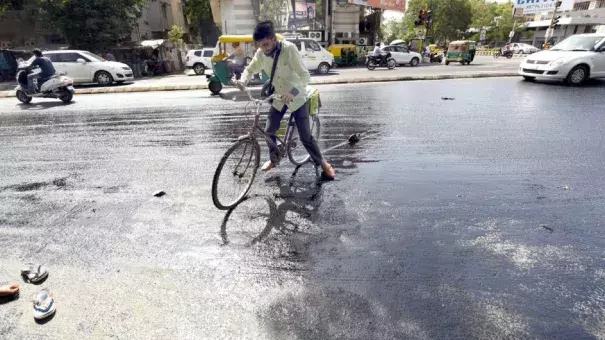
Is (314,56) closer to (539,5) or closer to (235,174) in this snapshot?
(235,174)

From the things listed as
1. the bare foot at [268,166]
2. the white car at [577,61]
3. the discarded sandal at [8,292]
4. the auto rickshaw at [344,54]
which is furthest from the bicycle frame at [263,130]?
the auto rickshaw at [344,54]

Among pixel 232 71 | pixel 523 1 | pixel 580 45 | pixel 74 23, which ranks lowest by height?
pixel 232 71

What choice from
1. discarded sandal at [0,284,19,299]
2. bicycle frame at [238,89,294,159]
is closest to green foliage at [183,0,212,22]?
bicycle frame at [238,89,294,159]

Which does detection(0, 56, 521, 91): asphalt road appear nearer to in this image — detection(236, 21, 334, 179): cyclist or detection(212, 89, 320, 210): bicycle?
detection(212, 89, 320, 210): bicycle

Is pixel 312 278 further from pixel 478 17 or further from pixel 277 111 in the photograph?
pixel 478 17

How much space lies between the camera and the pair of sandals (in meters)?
2.29

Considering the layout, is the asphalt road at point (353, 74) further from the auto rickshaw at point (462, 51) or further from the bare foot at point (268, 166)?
the bare foot at point (268, 166)

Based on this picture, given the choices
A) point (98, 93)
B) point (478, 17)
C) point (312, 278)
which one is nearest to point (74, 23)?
point (98, 93)

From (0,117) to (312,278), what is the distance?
10.7 metres

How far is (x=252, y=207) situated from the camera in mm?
3791

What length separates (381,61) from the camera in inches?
951

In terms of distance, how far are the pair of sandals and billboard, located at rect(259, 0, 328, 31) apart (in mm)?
33338

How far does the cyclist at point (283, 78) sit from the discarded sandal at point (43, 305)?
102 inches

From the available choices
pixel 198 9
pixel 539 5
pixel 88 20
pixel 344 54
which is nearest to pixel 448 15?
pixel 539 5
